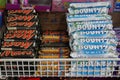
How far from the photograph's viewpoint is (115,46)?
1.21 meters

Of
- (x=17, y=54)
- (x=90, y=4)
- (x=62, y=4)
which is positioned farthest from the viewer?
(x=62, y=4)

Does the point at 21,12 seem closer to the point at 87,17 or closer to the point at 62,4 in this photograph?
the point at 62,4

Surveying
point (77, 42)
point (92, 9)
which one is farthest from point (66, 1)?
point (77, 42)

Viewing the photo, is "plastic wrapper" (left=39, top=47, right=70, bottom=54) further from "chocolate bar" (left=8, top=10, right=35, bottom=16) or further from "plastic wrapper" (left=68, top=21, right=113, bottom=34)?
"chocolate bar" (left=8, top=10, right=35, bottom=16)

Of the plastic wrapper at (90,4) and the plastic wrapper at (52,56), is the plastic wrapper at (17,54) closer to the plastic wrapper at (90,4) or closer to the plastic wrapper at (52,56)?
the plastic wrapper at (52,56)

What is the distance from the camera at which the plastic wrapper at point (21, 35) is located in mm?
1256

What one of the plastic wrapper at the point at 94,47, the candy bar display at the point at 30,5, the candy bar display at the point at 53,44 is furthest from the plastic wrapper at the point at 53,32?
the plastic wrapper at the point at 94,47

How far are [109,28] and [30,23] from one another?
41 cm

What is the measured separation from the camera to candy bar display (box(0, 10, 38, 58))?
1.21 m

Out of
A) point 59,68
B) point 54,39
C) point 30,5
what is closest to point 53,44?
point 54,39

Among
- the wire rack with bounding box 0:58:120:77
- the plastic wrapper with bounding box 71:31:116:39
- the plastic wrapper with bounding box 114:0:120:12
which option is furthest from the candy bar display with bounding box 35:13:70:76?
the plastic wrapper with bounding box 114:0:120:12

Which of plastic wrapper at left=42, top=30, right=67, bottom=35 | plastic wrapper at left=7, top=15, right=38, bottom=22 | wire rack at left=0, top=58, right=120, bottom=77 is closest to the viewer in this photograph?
wire rack at left=0, top=58, right=120, bottom=77

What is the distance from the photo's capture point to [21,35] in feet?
4.15

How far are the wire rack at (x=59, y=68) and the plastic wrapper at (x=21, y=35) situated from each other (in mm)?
130
